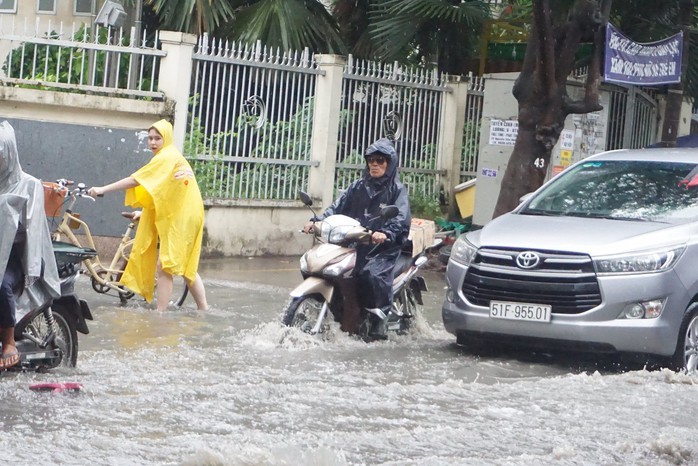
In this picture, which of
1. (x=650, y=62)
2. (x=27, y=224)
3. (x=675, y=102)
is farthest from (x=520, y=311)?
(x=675, y=102)

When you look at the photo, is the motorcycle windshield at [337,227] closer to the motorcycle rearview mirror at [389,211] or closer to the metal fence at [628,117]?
the motorcycle rearview mirror at [389,211]

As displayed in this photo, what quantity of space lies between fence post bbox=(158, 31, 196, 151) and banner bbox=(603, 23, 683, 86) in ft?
17.4

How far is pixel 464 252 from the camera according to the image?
924 centimetres

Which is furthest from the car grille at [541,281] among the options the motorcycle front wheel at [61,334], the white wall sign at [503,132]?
the white wall sign at [503,132]

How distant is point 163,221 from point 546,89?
19.1 ft

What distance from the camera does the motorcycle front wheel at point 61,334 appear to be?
7.31 metres

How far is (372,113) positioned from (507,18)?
141 inches

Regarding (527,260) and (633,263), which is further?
(527,260)

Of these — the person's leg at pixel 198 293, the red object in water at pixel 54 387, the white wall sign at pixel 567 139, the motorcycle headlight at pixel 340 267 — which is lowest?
the red object in water at pixel 54 387

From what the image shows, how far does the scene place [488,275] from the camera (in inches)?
350

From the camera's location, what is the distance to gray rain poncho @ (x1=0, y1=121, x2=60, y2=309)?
6.69 m

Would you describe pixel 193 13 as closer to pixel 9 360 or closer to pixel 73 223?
pixel 73 223

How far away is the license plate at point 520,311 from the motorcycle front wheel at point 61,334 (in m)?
3.03

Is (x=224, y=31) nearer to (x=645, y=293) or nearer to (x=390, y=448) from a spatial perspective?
(x=645, y=293)
